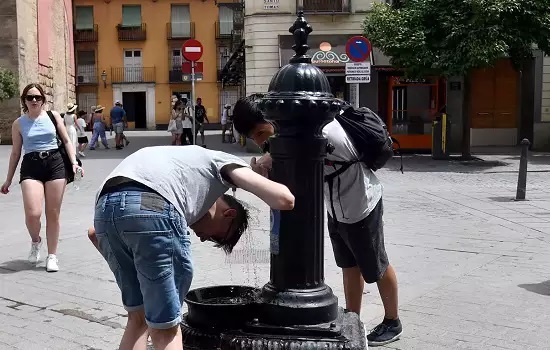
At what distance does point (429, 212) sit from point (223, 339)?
22.1 ft

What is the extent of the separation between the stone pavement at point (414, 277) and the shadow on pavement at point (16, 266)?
0.05 feet

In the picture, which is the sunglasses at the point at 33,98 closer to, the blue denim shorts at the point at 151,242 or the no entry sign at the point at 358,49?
the blue denim shorts at the point at 151,242

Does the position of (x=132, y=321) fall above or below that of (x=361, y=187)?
below

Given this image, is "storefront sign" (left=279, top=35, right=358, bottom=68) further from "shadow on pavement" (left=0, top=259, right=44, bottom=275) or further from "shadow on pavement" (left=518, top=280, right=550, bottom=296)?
"shadow on pavement" (left=518, top=280, right=550, bottom=296)

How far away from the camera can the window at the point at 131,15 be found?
48781 mm

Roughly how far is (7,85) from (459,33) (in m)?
15.2

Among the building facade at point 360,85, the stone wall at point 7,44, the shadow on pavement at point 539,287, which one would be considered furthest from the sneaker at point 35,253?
the stone wall at point 7,44

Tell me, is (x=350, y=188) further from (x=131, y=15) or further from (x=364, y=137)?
(x=131, y=15)

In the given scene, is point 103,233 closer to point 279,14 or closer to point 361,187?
point 361,187

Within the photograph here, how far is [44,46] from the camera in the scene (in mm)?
29531

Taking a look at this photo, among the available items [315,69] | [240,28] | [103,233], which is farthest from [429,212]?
[240,28]

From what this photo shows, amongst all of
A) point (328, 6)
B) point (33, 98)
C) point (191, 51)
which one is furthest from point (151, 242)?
point (328, 6)

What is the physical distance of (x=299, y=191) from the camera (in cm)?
312

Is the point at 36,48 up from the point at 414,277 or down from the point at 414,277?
up
